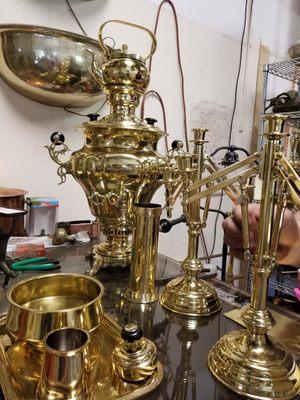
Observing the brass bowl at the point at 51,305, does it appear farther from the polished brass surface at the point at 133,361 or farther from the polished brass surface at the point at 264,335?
the polished brass surface at the point at 264,335

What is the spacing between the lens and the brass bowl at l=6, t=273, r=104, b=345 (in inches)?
15.4

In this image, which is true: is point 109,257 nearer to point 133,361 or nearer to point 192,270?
point 192,270

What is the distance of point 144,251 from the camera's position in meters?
0.61

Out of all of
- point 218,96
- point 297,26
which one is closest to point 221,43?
point 218,96

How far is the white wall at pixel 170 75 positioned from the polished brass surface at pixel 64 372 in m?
0.87

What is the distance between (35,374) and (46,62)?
2.80 ft

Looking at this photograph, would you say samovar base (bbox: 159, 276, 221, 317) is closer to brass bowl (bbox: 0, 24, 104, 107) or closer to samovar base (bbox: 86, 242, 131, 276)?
samovar base (bbox: 86, 242, 131, 276)

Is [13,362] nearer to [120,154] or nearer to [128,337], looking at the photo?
[128,337]

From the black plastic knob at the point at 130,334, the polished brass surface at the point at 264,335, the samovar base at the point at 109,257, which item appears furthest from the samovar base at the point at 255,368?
the samovar base at the point at 109,257

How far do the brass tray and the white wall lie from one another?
2.56 ft

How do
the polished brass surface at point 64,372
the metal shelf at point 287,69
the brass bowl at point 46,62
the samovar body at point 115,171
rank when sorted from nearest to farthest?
the polished brass surface at point 64,372 → the samovar body at point 115,171 → the brass bowl at point 46,62 → the metal shelf at point 287,69

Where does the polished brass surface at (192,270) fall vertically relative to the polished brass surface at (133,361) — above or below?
above

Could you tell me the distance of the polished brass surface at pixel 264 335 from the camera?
38cm

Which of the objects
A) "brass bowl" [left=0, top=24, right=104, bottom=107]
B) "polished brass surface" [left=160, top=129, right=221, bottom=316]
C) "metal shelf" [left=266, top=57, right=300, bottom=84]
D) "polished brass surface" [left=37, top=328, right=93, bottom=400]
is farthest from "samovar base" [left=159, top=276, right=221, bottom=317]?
"metal shelf" [left=266, top=57, right=300, bottom=84]
